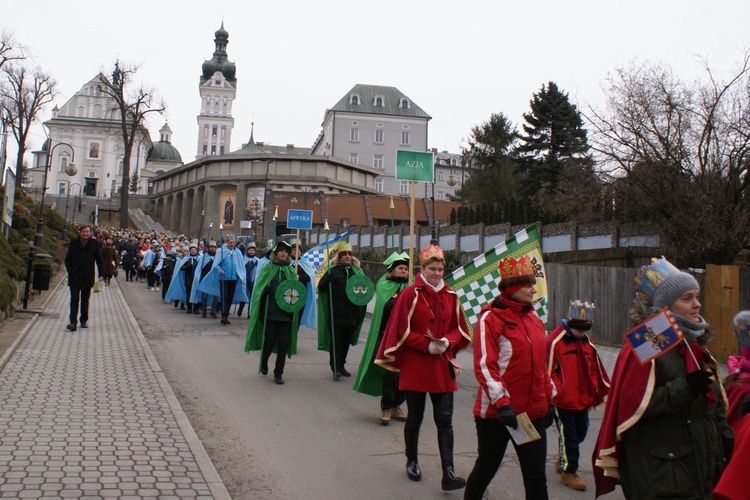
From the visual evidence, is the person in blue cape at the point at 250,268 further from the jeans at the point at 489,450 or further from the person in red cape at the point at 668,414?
the person in red cape at the point at 668,414

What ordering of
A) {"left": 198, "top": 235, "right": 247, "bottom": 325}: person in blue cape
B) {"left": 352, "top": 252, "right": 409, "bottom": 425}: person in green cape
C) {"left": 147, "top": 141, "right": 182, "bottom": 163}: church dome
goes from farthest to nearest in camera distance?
{"left": 147, "top": 141, "right": 182, "bottom": 163}: church dome < {"left": 198, "top": 235, "right": 247, "bottom": 325}: person in blue cape < {"left": 352, "top": 252, "right": 409, "bottom": 425}: person in green cape

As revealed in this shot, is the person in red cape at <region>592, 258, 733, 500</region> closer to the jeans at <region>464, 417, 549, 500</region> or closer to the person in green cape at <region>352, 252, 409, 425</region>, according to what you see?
the jeans at <region>464, 417, 549, 500</region>

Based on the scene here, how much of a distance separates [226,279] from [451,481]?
485 inches

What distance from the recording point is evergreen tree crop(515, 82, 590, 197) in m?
44.3

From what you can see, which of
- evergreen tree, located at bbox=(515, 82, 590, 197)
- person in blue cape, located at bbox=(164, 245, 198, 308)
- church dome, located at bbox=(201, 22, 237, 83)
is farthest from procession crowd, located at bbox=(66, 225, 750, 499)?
church dome, located at bbox=(201, 22, 237, 83)

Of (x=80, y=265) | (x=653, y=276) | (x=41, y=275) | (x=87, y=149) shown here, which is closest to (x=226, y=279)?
(x=80, y=265)

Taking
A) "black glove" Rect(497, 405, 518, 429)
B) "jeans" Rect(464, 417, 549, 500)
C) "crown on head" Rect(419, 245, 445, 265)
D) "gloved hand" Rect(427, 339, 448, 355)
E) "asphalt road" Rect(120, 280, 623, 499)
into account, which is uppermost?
"crown on head" Rect(419, 245, 445, 265)

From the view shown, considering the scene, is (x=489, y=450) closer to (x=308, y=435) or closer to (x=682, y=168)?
(x=308, y=435)

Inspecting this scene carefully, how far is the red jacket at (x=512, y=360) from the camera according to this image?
4.34 metres

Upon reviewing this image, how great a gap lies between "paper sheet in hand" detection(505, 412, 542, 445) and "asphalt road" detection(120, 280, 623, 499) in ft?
4.08

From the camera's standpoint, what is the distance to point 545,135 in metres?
47.1

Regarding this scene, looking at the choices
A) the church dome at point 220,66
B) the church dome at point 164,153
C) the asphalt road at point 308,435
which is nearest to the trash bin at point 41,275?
the asphalt road at point 308,435

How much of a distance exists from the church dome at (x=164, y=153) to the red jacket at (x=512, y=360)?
12353cm

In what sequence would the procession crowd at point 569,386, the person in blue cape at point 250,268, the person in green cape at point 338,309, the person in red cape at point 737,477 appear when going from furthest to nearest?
the person in blue cape at point 250,268 < the person in green cape at point 338,309 < the procession crowd at point 569,386 < the person in red cape at point 737,477
